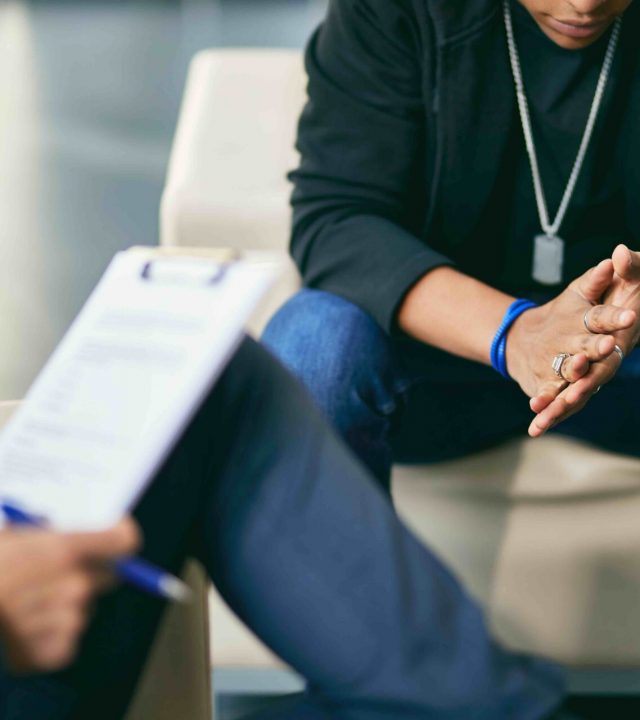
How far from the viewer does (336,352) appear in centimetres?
106

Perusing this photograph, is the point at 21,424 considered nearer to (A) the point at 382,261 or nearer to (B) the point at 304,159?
(A) the point at 382,261

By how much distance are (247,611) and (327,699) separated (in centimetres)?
8

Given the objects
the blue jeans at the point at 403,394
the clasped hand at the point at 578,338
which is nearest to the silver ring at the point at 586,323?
the clasped hand at the point at 578,338

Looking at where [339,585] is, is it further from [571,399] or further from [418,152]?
[418,152]

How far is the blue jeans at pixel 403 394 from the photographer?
3.44ft

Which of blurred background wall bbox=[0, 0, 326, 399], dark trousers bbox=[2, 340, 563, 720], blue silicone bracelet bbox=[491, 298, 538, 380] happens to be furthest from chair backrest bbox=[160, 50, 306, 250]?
blurred background wall bbox=[0, 0, 326, 399]

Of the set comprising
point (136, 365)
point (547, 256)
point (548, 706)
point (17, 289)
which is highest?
point (136, 365)

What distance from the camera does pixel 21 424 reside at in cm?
67

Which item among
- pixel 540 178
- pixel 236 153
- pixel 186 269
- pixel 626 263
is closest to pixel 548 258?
pixel 540 178

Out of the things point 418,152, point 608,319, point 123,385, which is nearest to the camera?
point 123,385

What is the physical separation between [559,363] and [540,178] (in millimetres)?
251

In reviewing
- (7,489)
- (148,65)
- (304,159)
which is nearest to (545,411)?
(304,159)

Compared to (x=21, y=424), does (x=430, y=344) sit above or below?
below

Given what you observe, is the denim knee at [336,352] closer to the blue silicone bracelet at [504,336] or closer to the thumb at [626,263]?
the blue silicone bracelet at [504,336]
